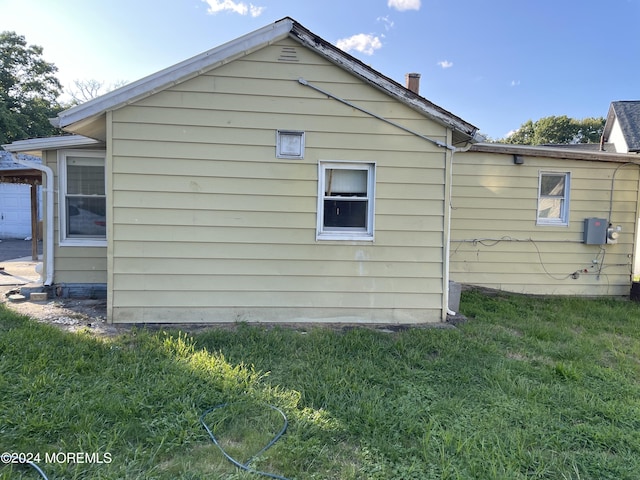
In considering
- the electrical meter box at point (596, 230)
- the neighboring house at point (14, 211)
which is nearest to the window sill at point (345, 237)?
the electrical meter box at point (596, 230)

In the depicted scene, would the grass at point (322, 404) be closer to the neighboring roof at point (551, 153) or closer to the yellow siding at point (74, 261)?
the yellow siding at point (74, 261)

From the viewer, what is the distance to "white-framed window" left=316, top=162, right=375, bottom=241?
16.4ft

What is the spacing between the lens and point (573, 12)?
1252 cm

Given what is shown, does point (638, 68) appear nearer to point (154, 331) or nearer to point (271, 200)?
point (271, 200)

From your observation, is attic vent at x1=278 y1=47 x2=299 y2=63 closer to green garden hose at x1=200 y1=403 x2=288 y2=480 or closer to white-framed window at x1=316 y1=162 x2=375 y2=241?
white-framed window at x1=316 y1=162 x2=375 y2=241

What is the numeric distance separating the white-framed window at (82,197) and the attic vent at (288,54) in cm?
360

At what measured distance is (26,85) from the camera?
2678 centimetres

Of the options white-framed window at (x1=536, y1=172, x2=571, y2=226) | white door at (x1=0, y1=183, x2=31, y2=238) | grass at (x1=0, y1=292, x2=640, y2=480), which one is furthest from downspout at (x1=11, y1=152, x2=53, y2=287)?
white door at (x1=0, y1=183, x2=31, y2=238)

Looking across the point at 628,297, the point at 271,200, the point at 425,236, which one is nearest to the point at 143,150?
the point at 271,200

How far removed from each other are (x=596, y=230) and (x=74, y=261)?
393 inches

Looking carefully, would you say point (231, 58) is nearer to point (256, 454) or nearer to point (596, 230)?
point (256, 454)

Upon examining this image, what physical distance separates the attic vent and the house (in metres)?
0.02

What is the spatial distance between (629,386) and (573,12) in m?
14.4

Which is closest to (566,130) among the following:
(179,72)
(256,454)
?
(179,72)
